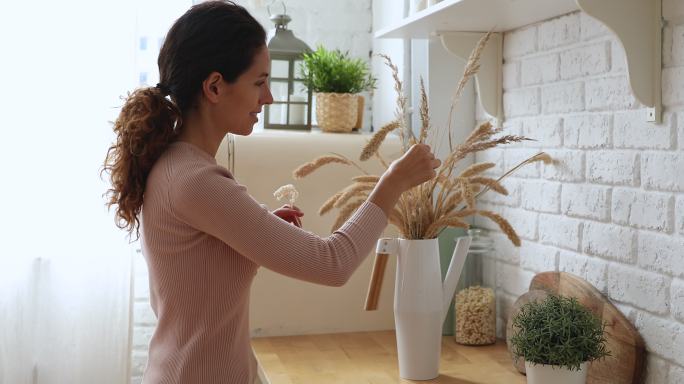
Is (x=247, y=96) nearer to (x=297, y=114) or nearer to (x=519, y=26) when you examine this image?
(x=519, y=26)

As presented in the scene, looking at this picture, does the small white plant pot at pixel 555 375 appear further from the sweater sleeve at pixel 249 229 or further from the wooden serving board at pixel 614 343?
the sweater sleeve at pixel 249 229

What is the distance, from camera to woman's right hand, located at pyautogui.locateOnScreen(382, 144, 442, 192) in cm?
125

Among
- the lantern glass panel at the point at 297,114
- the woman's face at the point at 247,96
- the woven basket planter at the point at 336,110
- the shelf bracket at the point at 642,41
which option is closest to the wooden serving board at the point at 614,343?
the shelf bracket at the point at 642,41

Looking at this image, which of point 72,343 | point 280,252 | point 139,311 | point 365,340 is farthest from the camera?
point 139,311

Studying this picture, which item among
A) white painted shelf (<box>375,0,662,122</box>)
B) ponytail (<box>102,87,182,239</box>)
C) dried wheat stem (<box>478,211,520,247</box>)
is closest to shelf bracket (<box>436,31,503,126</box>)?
white painted shelf (<box>375,0,662,122</box>)

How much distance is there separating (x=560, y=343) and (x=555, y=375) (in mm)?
52

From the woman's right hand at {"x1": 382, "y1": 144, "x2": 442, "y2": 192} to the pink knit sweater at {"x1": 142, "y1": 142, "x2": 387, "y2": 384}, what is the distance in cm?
6

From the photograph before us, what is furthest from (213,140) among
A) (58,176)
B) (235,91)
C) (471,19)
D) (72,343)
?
(72,343)

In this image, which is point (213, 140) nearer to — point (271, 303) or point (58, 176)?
point (271, 303)

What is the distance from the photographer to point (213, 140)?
1255mm

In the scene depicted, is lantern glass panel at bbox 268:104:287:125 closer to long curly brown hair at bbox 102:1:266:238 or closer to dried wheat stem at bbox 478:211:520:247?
dried wheat stem at bbox 478:211:520:247

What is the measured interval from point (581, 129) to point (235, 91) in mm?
701

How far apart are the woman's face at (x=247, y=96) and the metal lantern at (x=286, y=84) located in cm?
92

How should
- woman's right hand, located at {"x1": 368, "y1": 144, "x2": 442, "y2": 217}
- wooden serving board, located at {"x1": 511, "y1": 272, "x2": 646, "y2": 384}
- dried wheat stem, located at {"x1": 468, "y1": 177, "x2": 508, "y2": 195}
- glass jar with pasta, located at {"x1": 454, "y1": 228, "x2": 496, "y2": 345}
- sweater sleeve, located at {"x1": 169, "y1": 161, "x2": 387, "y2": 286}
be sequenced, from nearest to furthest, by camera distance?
1. sweater sleeve, located at {"x1": 169, "y1": 161, "x2": 387, "y2": 286}
2. woman's right hand, located at {"x1": 368, "y1": 144, "x2": 442, "y2": 217}
3. wooden serving board, located at {"x1": 511, "y1": 272, "x2": 646, "y2": 384}
4. dried wheat stem, located at {"x1": 468, "y1": 177, "x2": 508, "y2": 195}
5. glass jar with pasta, located at {"x1": 454, "y1": 228, "x2": 496, "y2": 345}
